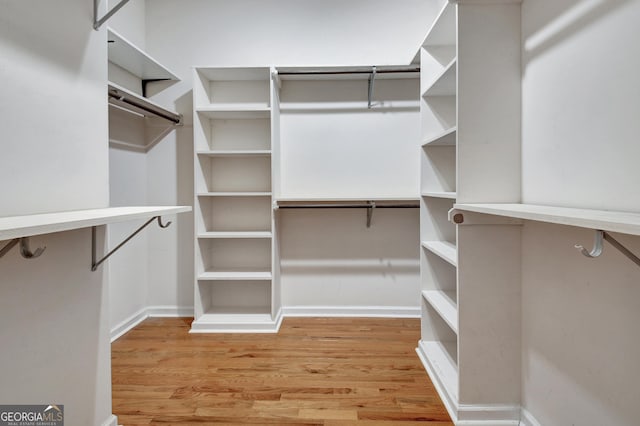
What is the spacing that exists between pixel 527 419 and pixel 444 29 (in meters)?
2.05

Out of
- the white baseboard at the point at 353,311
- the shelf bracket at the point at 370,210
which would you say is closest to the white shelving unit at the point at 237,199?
the white baseboard at the point at 353,311

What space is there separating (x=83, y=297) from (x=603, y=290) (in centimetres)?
186

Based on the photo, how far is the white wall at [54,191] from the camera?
101 centimetres

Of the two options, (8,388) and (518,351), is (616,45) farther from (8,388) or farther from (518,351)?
(8,388)

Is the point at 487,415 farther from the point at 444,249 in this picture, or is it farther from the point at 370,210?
the point at 370,210

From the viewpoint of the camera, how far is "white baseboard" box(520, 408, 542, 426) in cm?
141

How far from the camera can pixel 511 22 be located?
148 centimetres

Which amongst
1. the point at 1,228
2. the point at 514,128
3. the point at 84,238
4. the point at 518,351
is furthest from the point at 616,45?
the point at 84,238

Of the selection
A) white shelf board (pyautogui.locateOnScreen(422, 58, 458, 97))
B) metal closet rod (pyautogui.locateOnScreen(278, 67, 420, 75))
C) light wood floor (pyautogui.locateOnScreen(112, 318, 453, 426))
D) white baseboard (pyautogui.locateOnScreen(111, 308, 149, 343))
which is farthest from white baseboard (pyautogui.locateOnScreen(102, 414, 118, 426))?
metal closet rod (pyautogui.locateOnScreen(278, 67, 420, 75))

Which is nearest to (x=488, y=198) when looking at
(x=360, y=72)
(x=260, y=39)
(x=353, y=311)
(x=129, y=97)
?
(x=360, y=72)

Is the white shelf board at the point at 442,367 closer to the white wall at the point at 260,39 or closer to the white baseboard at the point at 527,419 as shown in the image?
the white baseboard at the point at 527,419

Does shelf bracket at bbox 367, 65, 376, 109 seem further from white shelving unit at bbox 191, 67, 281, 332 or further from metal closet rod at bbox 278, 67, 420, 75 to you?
white shelving unit at bbox 191, 67, 281, 332

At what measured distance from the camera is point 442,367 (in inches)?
72.7

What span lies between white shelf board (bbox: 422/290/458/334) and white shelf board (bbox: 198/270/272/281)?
1.20 m
